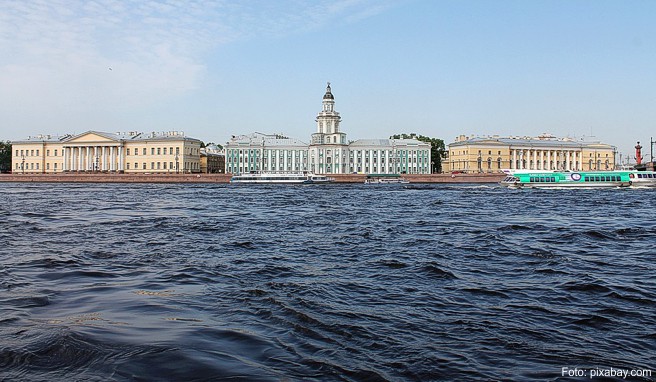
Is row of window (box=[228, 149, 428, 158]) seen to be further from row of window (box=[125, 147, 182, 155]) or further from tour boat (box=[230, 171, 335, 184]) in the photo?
tour boat (box=[230, 171, 335, 184])

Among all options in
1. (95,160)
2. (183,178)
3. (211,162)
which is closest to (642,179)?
(183,178)

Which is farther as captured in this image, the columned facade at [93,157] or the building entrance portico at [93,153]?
the columned facade at [93,157]

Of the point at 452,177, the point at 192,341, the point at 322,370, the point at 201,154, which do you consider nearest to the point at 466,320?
the point at 322,370

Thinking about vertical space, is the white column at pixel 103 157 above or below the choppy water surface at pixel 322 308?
above

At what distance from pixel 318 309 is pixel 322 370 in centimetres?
179

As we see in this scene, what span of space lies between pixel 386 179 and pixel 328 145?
14.7m

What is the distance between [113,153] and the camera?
315 ft

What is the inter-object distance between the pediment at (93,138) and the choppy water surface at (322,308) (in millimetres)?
88788

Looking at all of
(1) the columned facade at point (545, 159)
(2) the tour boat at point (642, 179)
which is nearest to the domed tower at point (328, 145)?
(1) the columned facade at point (545, 159)

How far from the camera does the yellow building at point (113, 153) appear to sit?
9425 cm

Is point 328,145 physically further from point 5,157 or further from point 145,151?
point 5,157

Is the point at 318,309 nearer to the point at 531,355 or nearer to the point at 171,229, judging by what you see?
the point at 531,355

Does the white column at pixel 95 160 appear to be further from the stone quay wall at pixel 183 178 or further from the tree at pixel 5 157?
the tree at pixel 5 157

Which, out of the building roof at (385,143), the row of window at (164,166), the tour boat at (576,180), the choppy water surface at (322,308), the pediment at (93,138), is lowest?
the choppy water surface at (322,308)
